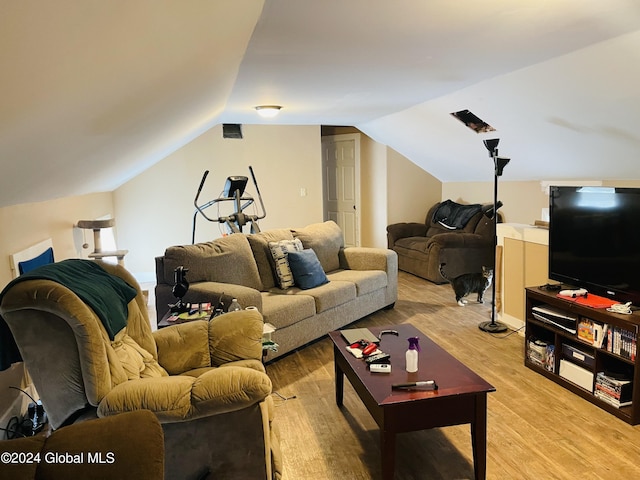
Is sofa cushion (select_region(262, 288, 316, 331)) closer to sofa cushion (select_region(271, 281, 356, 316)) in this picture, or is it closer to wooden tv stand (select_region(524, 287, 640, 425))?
sofa cushion (select_region(271, 281, 356, 316))

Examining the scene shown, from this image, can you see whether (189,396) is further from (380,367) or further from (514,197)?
(514,197)

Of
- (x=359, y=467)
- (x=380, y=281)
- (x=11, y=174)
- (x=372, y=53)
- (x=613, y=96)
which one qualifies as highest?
(x=372, y=53)

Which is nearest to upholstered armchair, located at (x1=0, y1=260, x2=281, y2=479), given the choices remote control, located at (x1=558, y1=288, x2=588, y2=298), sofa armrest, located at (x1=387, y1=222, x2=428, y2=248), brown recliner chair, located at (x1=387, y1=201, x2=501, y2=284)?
remote control, located at (x1=558, y1=288, x2=588, y2=298)

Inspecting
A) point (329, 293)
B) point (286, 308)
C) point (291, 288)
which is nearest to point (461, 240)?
point (329, 293)

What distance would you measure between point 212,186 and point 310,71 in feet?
Result: 11.5

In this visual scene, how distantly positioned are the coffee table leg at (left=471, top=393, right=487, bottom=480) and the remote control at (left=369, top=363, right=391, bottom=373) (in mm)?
431

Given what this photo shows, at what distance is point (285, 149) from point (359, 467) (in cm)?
510

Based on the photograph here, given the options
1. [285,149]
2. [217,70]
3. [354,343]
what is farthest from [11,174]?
[285,149]

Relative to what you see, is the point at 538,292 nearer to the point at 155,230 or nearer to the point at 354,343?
the point at 354,343

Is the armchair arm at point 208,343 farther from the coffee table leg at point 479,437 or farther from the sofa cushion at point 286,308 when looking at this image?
the coffee table leg at point 479,437

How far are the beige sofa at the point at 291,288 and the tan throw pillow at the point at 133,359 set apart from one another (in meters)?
0.98

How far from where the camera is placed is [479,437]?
6.75ft

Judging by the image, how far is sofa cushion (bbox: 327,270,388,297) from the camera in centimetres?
420

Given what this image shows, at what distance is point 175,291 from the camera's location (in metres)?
2.99
